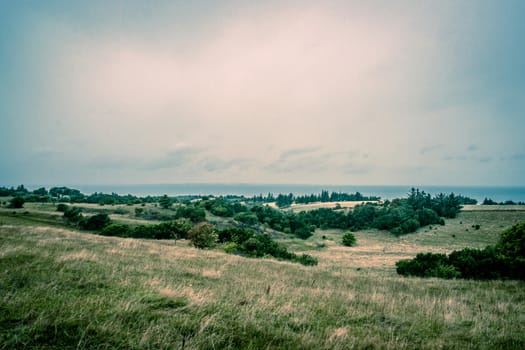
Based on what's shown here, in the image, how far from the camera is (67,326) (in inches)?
172

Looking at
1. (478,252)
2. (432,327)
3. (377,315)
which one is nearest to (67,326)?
(377,315)

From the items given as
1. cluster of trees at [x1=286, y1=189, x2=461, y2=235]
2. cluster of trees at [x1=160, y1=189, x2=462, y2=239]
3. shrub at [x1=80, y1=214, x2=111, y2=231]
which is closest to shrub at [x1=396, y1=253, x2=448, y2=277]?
shrub at [x1=80, y1=214, x2=111, y2=231]

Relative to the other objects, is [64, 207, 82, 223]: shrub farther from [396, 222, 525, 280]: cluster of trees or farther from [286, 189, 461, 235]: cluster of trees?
[286, 189, 461, 235]: cluster of trees

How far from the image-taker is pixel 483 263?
2244cm

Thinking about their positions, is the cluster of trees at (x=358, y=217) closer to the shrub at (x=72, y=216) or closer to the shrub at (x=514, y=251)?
the shrub at (x=72, y=216)

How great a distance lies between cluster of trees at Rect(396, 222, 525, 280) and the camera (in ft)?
62.5

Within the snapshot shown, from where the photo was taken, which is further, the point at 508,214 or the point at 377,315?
the point at 508,214

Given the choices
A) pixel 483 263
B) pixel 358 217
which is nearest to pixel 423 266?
pixel 483 263

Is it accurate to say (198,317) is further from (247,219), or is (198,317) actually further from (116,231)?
(247,219)

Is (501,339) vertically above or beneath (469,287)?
above

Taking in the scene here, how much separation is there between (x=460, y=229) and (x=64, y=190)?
228m

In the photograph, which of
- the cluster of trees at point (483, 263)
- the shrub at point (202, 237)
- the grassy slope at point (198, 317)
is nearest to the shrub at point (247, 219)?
the shrub at point (202, 237)

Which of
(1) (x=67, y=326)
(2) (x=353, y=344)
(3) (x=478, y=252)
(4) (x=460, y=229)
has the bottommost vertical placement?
(4) (x=460, y=229)

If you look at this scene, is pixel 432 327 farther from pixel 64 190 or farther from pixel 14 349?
pixel 64 190
